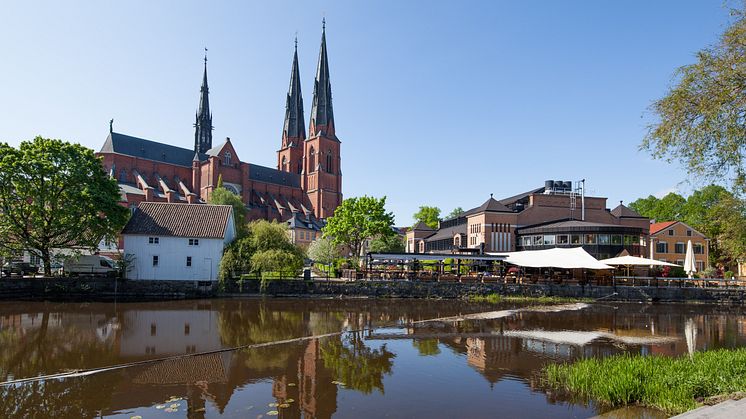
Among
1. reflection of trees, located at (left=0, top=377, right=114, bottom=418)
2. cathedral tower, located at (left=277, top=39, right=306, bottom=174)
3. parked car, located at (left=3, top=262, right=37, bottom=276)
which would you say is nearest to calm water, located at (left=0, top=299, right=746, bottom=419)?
reflection of trees, located at (left=0, top=377, right=114, bottom=418)

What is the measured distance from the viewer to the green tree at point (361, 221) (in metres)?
50.7

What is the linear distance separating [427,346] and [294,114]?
91152 millimetres

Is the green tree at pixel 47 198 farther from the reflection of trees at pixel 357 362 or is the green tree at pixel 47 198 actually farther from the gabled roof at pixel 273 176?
the gabled roof at pixel 273 176

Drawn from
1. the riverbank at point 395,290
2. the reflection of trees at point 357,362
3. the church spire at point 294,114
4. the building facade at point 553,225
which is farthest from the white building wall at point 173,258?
the church spire at point 294,114

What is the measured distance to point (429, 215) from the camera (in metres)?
97.4

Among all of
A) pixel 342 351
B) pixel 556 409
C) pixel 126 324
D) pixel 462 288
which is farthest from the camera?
pixel 462 288

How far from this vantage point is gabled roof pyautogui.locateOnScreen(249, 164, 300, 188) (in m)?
92.9

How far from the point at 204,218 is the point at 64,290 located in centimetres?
1067

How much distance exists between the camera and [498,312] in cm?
2727

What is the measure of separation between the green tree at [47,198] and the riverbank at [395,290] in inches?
151

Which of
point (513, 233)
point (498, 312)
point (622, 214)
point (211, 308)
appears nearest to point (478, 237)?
point (513, 233)

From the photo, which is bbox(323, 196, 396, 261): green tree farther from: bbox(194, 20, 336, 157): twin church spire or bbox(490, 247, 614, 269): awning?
bbox(194, 20, 336, 157): twin church spire

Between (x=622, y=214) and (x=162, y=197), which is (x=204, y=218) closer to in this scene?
(x=162, y=197)

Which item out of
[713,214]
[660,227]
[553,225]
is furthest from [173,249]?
[660,227]
